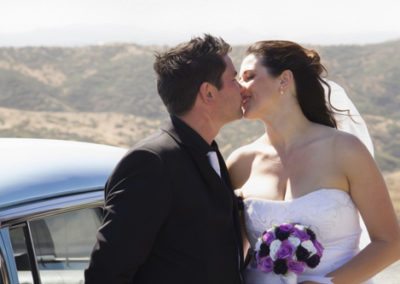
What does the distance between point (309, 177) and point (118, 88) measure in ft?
201

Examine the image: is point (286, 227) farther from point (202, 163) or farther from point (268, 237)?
point (202, 163)

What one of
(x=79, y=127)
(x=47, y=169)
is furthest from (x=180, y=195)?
(x=79, y=127)

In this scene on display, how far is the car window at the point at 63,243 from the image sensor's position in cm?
298

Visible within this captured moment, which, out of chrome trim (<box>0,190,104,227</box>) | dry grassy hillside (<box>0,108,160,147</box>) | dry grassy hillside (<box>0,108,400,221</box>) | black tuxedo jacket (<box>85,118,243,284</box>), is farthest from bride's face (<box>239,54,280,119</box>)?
dry grassy hillside (<box>0,108,400,221</box>)

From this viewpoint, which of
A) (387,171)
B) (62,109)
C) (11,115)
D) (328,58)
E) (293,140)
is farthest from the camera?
(328,58)

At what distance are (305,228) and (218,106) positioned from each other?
0.70 metres

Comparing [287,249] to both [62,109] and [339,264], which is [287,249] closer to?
[339,264]

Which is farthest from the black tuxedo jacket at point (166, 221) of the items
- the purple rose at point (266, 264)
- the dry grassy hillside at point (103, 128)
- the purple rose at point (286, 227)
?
the dry grassy hillside at point (103, 128)

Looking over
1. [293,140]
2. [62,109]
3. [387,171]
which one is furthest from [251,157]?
[62,109]

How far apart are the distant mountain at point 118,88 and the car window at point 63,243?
124 ft

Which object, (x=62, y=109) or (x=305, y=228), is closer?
(x=305, y=228)

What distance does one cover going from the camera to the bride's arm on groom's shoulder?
3.46 metres

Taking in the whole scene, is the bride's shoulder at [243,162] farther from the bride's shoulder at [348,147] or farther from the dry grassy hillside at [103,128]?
the dry grassy hillside at [103,128]

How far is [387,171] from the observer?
36031 millimetres
